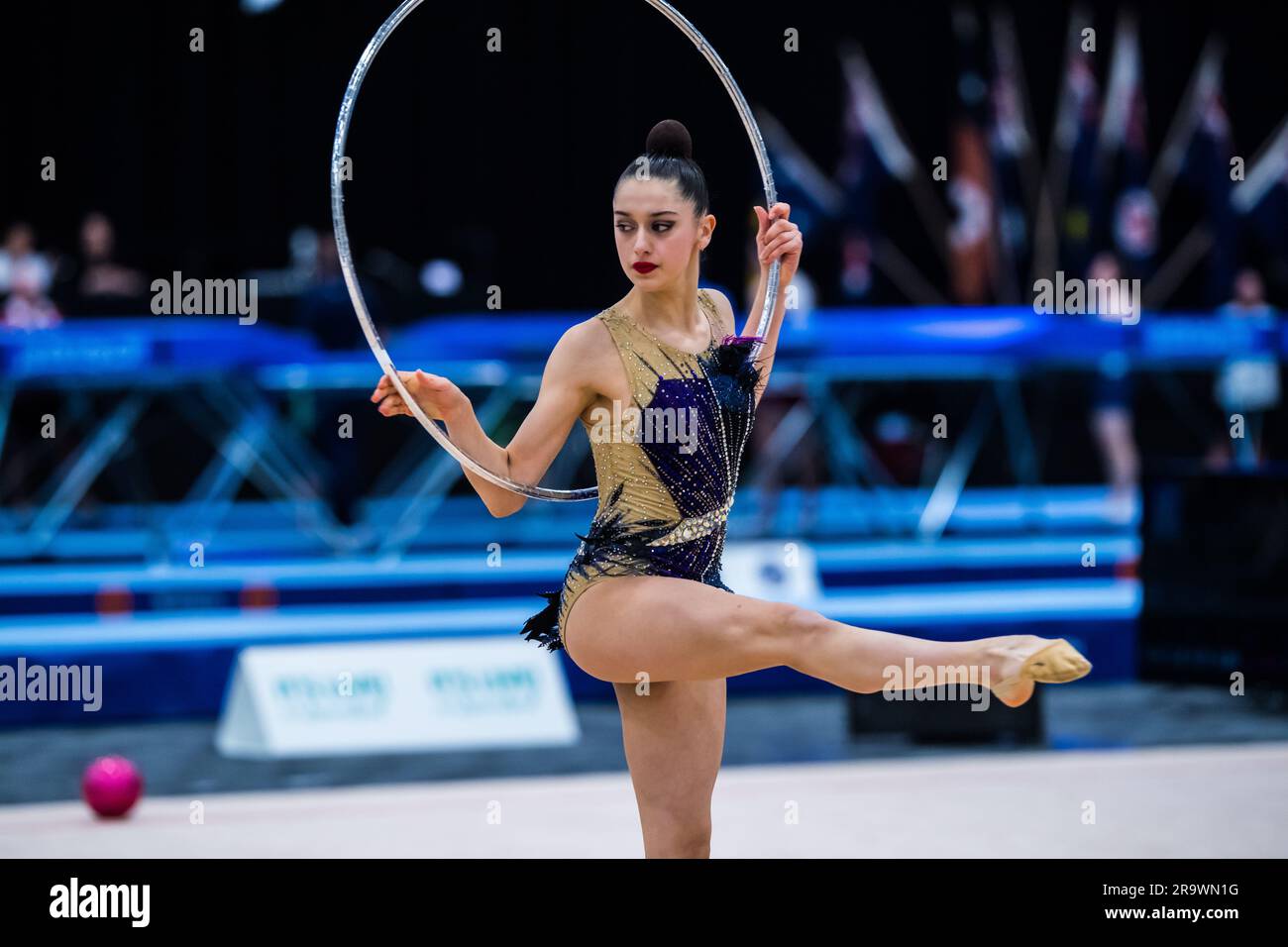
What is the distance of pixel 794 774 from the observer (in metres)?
5.40

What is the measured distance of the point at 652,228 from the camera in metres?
2.94

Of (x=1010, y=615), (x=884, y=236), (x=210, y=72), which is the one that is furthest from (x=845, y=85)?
(x=1010, y=615)

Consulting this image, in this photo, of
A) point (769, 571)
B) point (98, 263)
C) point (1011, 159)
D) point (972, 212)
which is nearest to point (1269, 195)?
point (1011, 159)

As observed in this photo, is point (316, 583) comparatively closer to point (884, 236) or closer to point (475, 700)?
point (475, 700)

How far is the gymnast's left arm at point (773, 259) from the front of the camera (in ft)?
10.3

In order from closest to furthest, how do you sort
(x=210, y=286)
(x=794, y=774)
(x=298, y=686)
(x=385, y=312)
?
(x=794, y=774), (x=298, y=686), (x=385, y=312), (x=210, y=286)

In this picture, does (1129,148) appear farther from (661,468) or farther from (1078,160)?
(661,468)

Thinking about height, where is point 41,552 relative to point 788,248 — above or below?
below

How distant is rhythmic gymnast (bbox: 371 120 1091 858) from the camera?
2.88m

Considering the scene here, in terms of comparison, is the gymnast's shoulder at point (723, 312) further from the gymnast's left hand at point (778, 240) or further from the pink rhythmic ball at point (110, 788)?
the pink rhythmic ball at point (110, 788)

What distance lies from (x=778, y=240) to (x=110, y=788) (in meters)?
2.79

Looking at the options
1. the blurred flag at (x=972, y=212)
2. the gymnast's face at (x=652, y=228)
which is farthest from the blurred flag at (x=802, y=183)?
the gymnast's face at (x=652, y=228)

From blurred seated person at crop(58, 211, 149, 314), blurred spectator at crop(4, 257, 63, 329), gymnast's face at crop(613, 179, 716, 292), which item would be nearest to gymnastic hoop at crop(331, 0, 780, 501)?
gymnast's face at crop(613, 179, 716, 292)

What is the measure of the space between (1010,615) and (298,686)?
9.86ft
